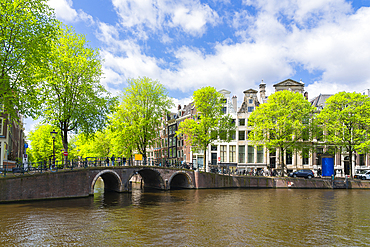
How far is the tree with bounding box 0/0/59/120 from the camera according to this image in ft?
71.6

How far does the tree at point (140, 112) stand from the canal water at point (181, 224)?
17648 mm

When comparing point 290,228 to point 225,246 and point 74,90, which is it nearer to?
point 225,246

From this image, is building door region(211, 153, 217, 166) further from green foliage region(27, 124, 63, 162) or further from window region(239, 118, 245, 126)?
green foliage region(27, 124, 63, 162)

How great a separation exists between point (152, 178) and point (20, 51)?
2326cm

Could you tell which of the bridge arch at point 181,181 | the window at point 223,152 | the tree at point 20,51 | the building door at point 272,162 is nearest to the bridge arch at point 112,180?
the bridge arch at point 181,181

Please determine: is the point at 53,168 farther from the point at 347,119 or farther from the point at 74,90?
the point at 347,119

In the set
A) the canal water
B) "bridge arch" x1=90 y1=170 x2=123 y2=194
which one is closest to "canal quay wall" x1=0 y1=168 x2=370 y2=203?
"bridge arch" x1=90 y1=170 x2=123 y2=194

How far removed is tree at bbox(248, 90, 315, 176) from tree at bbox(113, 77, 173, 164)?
13.5 m

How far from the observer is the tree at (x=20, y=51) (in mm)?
21828

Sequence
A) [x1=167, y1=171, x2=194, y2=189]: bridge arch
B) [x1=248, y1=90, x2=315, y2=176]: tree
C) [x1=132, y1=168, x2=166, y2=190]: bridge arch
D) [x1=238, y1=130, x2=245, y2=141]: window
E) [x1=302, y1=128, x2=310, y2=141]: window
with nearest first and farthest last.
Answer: [x1=132, y1=168, x2=166, y2=190]: bridge arch
[x1=167, y1=171, x2=194, y2=189]: bridge arch
[x1=248, y1=90, x2=315, y2=176]: tree
[x1=302, y1=128, x2=310, y2=141]: window
[x1=238, y1=130, x2=245, y2=141]: window

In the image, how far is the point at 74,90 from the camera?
101 feet

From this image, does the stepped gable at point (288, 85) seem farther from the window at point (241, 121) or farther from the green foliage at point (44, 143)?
the green foliage at point (44, 143)

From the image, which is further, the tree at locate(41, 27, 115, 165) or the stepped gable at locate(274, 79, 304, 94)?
the stepped gable at locate(274, 79, 304, 94)

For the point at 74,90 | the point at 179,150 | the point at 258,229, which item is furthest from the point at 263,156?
the point at 258,229
